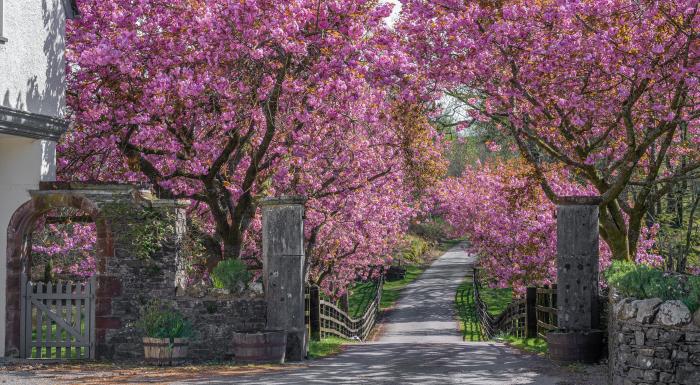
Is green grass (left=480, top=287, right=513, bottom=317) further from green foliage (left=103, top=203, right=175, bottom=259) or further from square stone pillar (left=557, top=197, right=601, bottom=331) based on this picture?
green foliage (left=103, top=203, right=175, bottom=259)

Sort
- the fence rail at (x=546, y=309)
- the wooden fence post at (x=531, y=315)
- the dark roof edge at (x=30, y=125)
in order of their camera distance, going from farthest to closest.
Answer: the wooden fence post at (x=531, y=315), the fence rail at (x=546, y=309), the dark roof edge at (x=30, y=125)

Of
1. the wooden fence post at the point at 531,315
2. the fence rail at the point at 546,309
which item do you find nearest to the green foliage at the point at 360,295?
the wooden fence post at the point at 531,315

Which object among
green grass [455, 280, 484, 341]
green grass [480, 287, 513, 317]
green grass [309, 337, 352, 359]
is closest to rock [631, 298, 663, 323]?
green grass [309, 337, 352, 359]

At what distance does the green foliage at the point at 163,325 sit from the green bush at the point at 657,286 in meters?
6.66

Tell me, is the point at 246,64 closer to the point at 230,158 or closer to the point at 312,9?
the point at 312,9

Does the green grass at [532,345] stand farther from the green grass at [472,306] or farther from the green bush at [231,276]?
the green grass at [472,306]

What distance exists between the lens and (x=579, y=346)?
541 inches

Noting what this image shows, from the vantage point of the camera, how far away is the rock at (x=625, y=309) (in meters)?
10.2

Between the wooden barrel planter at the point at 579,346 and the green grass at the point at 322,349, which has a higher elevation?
the wooden barrel planter at the point at 579,346

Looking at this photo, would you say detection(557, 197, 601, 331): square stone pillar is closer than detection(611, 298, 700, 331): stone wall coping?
No

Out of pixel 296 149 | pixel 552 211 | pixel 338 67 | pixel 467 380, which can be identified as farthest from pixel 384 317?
pixel 467 380

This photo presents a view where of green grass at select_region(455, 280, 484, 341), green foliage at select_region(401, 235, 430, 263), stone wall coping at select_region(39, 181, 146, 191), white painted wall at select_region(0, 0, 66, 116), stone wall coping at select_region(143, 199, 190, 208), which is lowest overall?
green grass at select_region(455, 280, 484, 341)

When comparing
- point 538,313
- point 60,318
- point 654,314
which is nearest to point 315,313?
point 538,313

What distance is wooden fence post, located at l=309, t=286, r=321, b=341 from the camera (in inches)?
729
